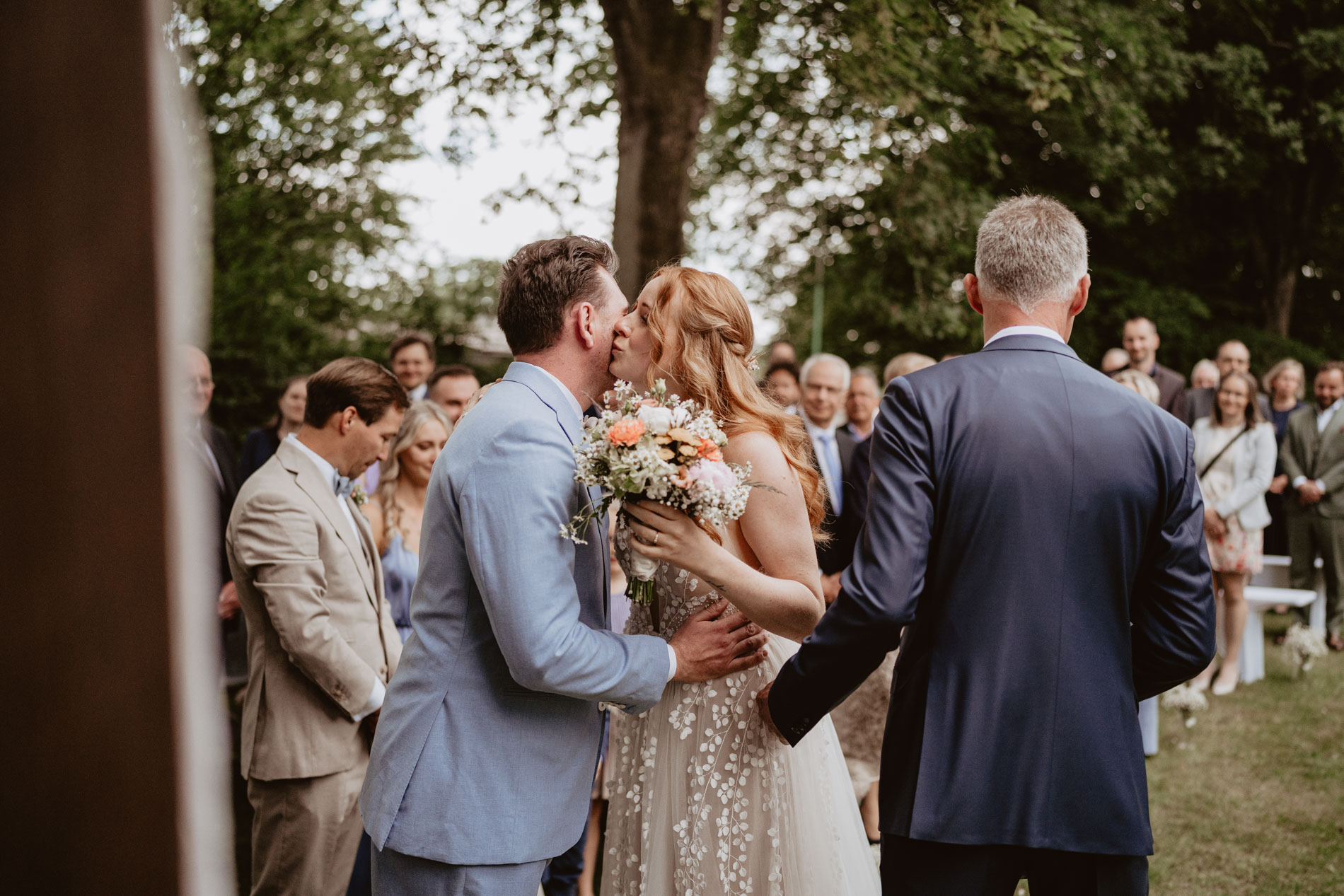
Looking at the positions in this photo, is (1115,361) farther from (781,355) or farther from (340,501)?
(340,501)

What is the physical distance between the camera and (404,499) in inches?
193

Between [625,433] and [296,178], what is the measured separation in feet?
61.6

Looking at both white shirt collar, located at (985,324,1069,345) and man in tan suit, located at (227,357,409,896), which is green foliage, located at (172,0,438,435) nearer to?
man in tan suit, located at (227,357,409,896)

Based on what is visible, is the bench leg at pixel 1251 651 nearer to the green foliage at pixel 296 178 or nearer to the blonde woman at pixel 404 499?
the blonde woman at pixel 404 499

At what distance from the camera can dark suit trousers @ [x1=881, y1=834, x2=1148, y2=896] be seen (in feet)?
7.57

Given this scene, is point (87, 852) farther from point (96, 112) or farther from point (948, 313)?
point (948, 313)

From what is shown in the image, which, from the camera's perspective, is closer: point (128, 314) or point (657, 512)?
point (128, 314)

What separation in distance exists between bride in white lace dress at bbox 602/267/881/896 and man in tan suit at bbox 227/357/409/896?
1.07 metres

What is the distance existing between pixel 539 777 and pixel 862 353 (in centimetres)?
2034

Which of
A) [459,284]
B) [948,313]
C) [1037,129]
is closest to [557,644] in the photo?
[948,313]

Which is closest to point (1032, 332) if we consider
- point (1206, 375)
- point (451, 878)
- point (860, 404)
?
point (451, 878)

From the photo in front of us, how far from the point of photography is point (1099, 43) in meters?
12.8

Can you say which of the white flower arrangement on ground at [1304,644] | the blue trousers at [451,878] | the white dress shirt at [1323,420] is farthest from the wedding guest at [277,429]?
the white dress shirt at [1323,420]

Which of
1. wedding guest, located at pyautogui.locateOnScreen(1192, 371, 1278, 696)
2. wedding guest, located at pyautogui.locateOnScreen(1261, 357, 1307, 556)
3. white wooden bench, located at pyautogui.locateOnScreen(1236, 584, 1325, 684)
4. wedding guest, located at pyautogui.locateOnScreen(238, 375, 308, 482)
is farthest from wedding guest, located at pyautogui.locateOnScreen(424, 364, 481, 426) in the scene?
wedding guest, located at pyautogui.locateOnScreen(1261, 357, 1307, 556)
